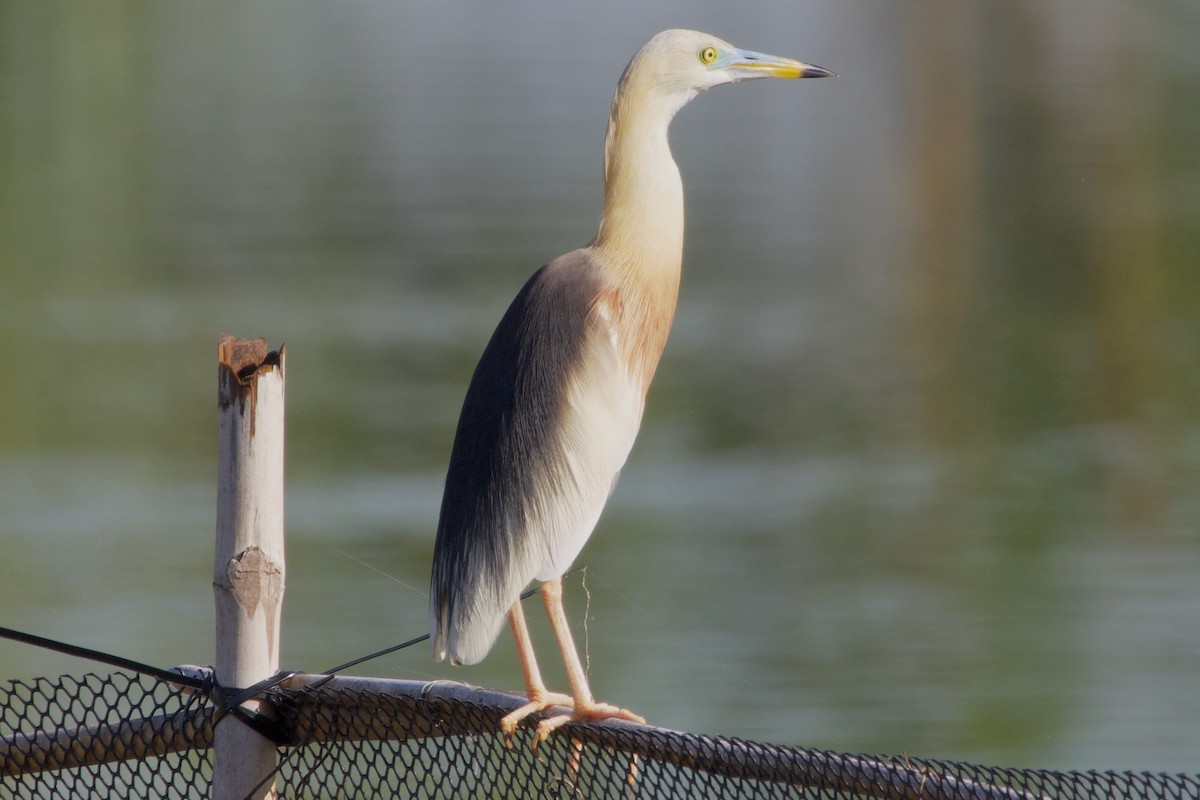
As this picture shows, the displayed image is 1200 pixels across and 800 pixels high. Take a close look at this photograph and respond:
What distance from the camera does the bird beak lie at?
8.80ft

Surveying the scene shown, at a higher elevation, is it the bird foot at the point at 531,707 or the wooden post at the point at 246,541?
the wooden post at the point at 246,541

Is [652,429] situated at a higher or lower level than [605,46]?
lower

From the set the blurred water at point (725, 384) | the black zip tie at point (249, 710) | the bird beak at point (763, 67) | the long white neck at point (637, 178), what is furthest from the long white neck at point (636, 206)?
the blurred water at point (725, 384)

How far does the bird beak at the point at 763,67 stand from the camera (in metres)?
2.68

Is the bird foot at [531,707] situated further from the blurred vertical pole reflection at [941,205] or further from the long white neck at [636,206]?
the blurred vertical pole reflection at [941,205]

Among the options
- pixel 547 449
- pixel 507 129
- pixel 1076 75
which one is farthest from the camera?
pixel 1076 75

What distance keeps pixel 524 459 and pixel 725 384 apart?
538cm

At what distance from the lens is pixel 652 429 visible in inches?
292

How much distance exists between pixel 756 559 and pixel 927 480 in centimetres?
115

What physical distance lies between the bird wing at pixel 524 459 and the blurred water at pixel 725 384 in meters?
2.48

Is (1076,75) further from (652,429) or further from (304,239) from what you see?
(652,429)

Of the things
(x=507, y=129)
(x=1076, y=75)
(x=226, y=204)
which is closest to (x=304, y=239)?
(x=226, y=204)

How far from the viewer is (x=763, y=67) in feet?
8.92

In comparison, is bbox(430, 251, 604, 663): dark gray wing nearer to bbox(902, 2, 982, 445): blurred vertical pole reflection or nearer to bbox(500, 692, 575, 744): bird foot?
bbox(500, 692, 575, 744): bird foot
